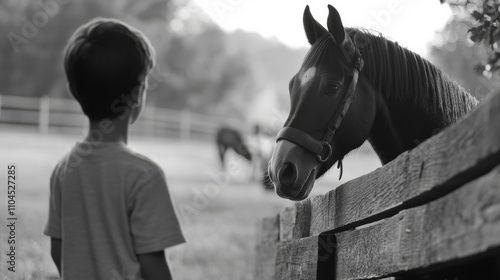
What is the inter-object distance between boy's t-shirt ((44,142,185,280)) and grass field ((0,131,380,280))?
3.68 ft

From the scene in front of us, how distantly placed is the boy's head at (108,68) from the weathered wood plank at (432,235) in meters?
0.92

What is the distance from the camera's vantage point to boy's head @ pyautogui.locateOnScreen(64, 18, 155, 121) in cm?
204

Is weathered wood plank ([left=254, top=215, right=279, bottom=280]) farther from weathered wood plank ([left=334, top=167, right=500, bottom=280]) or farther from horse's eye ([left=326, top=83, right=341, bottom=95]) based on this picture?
weathered wood plank ([left=334, top=167, right=500, bottom=280])

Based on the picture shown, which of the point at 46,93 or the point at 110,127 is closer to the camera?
the point at 110,127

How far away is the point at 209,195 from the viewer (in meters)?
13.9

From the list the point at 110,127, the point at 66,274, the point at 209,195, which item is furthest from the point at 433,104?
the point at 209,195

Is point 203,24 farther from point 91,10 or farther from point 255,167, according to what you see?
point 255,167

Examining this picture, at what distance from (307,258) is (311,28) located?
1.09 m

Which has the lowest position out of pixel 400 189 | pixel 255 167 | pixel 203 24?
pixel 400 189

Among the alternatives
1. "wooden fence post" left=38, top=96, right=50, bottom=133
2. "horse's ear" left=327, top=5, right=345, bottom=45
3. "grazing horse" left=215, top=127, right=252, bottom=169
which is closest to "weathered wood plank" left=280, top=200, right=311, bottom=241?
"horse's ear" left=327, top=5, right=345, bottom=45

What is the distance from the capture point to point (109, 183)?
2.00 m

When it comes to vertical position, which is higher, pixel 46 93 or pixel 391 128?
pixel 46 93

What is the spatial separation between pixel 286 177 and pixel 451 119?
86 cm

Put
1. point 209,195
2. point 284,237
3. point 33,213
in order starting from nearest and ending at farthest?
point 284,237 → point 33,213 → point 209,195
